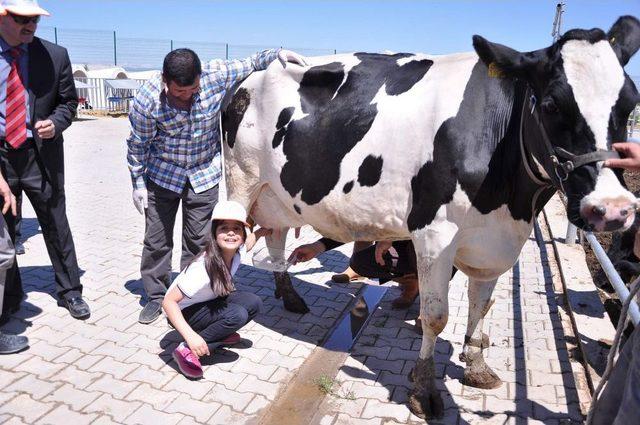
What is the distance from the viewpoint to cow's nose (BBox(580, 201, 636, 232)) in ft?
7.11

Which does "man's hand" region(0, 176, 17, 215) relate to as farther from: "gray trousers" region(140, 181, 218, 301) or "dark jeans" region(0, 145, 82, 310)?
"gray trousers" region(140, 181, 218, 301)

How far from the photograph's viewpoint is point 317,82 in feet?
12.4

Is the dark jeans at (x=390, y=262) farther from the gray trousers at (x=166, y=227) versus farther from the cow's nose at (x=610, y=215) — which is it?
the cow's nose at (x=610, y=215)

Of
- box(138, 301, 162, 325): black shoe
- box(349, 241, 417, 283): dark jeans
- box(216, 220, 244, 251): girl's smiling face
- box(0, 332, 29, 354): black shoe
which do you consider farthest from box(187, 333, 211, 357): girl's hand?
box(349, 241, 417, 283): dark jeans

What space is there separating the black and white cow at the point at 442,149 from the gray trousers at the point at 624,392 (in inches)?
19.9

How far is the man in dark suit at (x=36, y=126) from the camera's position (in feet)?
11.7

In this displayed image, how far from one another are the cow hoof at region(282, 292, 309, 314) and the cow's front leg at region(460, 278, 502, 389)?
59.0 inches

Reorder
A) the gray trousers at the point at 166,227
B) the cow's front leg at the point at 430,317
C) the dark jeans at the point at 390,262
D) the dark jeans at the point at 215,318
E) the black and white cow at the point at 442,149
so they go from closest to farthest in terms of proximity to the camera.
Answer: the black and white cow at the point at 442,149, the cow's front leg at the point at 430,317, the dark jeans at the point at 215,318, the gray trousers at the point at 166,227, the dark jeans at the point at 390,262

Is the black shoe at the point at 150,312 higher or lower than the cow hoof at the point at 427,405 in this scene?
lower

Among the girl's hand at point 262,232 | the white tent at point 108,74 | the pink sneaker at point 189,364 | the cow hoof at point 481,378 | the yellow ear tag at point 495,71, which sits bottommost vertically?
the white tent at point 108,74

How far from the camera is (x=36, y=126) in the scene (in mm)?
3645

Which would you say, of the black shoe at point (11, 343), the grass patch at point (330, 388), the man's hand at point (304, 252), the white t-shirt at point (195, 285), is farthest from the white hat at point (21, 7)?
the grass patch at point (330, 388)

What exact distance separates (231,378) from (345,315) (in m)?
1.35

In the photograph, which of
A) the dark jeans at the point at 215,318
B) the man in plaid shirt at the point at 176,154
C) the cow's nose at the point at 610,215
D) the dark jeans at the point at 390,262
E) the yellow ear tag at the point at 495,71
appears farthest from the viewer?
the dark jeans at the point at 390,262
